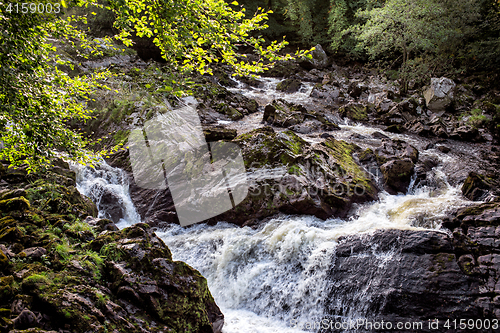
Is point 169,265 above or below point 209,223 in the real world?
above

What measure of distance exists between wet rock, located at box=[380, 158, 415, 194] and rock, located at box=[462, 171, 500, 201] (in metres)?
1.52

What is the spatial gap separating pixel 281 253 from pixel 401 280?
8.18 ft

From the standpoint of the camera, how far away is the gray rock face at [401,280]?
4.23m

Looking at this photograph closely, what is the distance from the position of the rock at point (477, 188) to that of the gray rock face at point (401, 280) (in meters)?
3.36

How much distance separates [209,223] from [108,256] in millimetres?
3660

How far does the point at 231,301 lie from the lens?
5664 millimetres

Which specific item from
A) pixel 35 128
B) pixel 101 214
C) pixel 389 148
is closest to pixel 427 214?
pixel 389 148

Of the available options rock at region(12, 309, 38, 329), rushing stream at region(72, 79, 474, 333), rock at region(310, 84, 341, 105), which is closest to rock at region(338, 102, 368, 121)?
rock at region(310, 84, 341, 105)

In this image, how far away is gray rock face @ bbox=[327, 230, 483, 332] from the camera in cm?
423

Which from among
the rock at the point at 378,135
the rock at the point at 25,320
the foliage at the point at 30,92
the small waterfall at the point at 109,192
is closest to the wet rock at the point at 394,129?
the rock at the point at 378,135

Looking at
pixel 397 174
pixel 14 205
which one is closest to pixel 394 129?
pixel 397 174

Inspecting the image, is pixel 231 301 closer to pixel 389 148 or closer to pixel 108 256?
pixel 108 256

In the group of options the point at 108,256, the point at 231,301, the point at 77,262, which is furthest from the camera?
the point at 231,301

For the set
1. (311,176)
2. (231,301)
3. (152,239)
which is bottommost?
(231,301)
